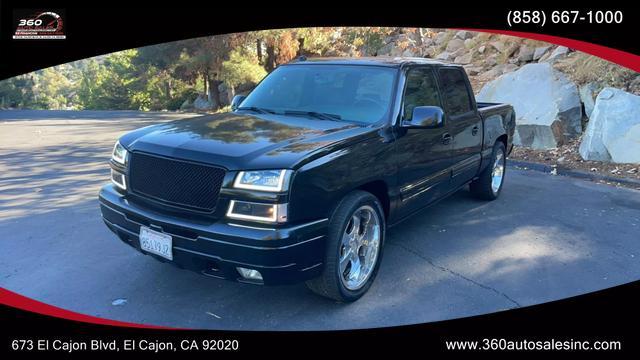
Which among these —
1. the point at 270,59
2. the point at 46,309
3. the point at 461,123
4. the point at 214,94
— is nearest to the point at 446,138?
the point at 461,123

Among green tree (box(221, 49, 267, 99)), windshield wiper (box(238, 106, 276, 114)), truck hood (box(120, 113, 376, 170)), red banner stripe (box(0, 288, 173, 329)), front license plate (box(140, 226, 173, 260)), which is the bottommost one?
red banner stripe (box(0, 288, 173, 329))

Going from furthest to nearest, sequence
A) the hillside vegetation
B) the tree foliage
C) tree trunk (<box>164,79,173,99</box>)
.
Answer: tree trunk (<box>164,79,173,99</box>) < the tree foliage < the hillside vegetation

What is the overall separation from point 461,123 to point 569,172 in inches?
159

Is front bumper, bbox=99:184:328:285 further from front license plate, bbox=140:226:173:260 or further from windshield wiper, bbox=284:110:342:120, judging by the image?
windshield wiper, bbox=284:110:342:120

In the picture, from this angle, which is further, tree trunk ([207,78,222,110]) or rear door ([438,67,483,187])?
tree trunk ([207,78,222,110])

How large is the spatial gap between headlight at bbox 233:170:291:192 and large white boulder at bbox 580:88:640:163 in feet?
24.8

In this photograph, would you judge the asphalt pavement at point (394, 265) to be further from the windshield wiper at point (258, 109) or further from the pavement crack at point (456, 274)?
the windshield wiper at point (258, 109)

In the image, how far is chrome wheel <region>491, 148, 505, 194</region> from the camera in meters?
6.71

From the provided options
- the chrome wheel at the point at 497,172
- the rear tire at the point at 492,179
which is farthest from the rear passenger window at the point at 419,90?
the chrome wheel at the point at 497,172

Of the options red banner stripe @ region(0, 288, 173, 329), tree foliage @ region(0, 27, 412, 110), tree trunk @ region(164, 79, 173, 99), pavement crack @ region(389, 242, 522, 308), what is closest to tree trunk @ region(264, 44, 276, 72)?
tree foliage @ region(0, 27, 412, 110)

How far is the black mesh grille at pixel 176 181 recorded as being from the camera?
3324 millimetres

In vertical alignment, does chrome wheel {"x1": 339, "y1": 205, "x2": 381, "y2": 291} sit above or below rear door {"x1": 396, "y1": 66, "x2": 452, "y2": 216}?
below

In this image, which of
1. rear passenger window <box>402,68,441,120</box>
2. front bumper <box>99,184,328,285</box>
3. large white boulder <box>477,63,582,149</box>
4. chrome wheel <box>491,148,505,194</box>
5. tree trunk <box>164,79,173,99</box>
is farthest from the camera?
tree trunk <box>164,79,173,99</box>

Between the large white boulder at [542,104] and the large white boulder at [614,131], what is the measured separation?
2.35 feet
